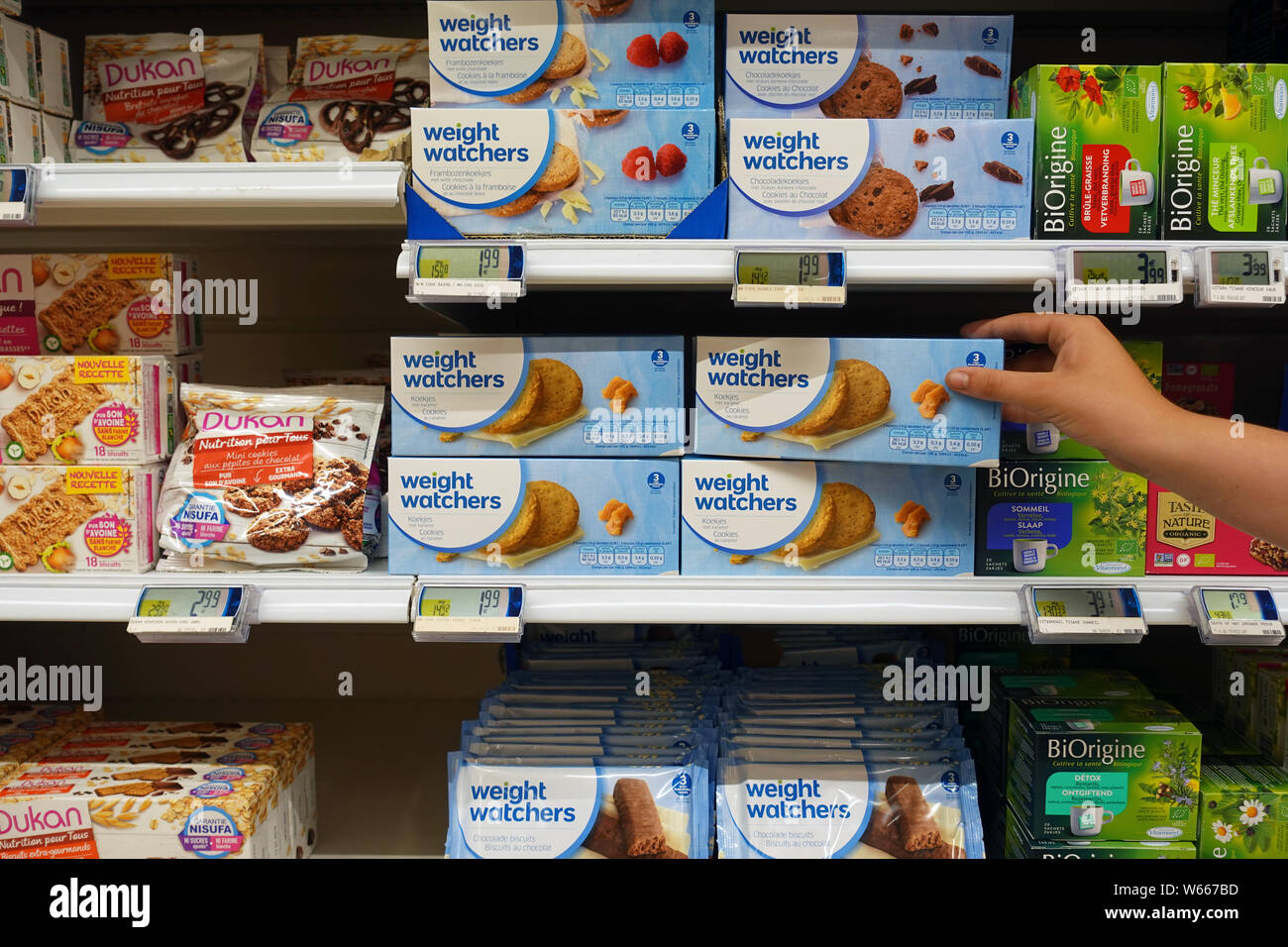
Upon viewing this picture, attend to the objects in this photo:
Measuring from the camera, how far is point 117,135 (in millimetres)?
1536

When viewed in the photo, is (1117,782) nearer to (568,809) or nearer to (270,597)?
(568,809)

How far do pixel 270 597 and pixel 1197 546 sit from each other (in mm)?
1318

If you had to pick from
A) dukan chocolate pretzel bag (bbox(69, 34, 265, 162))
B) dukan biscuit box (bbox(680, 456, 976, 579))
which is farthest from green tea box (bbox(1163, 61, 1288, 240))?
dukan chocolate pretzel bag (bbox(69, 34, 265, 162))

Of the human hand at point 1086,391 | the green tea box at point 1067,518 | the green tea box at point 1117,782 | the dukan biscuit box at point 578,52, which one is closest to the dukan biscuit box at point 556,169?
the dukan biscuit box at point 578,52

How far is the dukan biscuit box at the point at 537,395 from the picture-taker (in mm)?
1270

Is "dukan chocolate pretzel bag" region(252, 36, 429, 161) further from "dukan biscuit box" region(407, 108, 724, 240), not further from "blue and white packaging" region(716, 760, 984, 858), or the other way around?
"blue and white packaging" region(716, 760, 984, 858)

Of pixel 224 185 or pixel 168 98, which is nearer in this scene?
pixel 224 185

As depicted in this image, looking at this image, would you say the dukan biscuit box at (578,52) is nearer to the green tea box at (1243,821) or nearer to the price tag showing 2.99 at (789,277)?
the price tag showing 2.99 at (789,277)

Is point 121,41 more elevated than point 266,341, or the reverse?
point 121,41

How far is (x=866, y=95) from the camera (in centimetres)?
128

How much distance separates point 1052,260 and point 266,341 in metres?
1.48

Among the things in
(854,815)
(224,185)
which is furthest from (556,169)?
(854,815)
